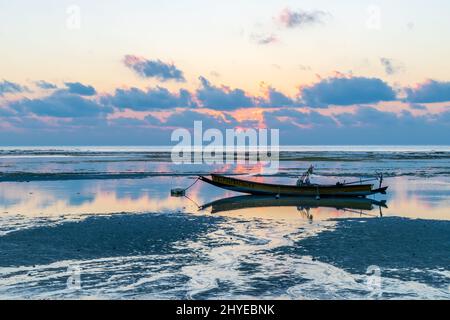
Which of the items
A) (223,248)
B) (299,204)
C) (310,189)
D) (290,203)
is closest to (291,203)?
(290,203)

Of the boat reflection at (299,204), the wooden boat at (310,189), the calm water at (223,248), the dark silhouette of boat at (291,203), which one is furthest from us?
the wooden boat at (310,189)

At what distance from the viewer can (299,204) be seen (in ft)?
93.8

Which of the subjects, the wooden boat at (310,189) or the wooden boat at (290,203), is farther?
the wooden boat at (310,189)

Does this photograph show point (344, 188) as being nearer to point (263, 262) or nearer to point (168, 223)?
point (168, 223)

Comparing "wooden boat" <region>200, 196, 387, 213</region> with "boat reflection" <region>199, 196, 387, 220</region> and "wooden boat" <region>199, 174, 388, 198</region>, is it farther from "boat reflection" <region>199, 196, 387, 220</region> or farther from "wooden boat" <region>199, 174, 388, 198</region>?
"wooden boat" <region>199, 174, 388, 198</region>

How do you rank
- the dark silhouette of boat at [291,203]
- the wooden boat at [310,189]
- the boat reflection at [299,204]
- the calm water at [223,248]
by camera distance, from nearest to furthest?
1. the calm water at [223,248]
2. the boat reflection at [299,204]
3. the dark silhouette of boat at [291,203]
4. the wooden boat at [310,189]

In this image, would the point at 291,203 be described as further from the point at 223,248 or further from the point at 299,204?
the point at 223,248

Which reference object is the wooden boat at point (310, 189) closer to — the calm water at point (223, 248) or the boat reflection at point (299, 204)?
the boat reflection at point (299, 204)

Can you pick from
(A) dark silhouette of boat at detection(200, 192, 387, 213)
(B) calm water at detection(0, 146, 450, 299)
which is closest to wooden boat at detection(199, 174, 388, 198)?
(A) dark silhouette of boat at detection(200, 192, 387, 213)

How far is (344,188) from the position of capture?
32.5 m

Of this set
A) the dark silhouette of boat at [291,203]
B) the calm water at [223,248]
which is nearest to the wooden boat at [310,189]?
the dark silhouette of boat at [291,203]

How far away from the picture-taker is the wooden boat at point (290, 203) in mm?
27669

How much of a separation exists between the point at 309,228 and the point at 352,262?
6.00 m
